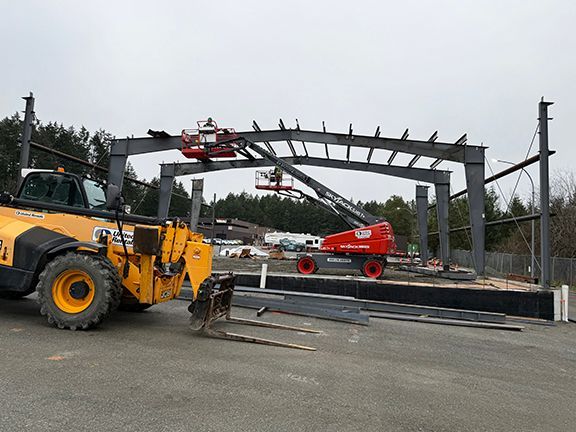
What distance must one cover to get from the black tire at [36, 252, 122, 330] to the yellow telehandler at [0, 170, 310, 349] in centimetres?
1

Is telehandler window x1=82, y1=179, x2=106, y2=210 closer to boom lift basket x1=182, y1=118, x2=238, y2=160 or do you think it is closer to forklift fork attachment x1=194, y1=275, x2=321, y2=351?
forklift fork attachment x1=194, y1=275, x2=321, y2=351

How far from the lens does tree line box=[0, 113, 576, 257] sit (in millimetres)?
28859

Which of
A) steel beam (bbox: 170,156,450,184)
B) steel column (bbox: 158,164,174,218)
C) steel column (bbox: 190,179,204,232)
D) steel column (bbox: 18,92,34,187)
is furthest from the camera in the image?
steel column (bbox: 190,179,204,232)

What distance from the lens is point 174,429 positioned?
3391 millimetres

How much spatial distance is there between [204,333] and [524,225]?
36.8 m

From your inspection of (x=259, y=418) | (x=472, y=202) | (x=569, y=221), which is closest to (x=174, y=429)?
(x=259, y=418)

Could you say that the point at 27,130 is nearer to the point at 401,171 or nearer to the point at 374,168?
the point at 374,168

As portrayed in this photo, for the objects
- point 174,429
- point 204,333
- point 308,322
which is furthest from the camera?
point 308,322

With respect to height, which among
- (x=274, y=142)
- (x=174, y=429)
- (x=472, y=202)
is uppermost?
(x=274, y=142)

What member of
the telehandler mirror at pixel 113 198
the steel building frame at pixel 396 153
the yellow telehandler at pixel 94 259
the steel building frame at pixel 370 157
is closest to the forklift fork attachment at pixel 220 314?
the yellow telehandler at pixel 94 259

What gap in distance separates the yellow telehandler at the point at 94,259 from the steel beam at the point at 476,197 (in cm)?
990

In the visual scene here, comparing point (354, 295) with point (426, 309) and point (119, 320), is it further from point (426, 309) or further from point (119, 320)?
point (119, 320)

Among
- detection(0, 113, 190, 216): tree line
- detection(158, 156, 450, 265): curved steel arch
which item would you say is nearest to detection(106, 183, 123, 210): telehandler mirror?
detection(158, 156, 450, 265): curved steel arch

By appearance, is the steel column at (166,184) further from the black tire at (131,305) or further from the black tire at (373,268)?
the black tire at (131,305)
